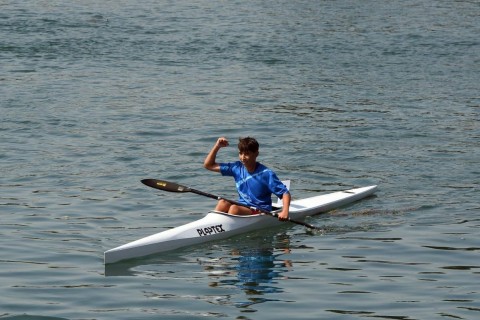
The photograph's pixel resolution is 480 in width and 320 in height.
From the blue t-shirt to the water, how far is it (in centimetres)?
61

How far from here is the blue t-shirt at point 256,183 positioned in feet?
47.3

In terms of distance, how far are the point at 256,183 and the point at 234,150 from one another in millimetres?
5968

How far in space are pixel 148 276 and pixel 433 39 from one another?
70.3ft

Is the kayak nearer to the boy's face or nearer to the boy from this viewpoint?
the boy

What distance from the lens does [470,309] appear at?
1117 centimetres

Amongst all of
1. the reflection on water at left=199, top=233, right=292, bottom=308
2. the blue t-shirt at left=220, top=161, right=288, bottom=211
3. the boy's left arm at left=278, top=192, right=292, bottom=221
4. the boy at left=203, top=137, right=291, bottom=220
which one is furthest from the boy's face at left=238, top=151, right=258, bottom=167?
the reflection on water at left=199, top=233, right=292, bottom=308

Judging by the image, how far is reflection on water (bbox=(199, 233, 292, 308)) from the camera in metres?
11.9

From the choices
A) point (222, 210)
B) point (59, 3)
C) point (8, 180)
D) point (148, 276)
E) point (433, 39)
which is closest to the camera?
point (148, 276)

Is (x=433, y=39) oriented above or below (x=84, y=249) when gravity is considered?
above

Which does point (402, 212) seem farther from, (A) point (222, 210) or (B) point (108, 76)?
(B) point (108, 76)

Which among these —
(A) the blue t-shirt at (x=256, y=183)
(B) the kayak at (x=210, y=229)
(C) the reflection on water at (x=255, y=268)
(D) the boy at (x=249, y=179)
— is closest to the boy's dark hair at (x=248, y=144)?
(D) the boy at (x=249, y=179)

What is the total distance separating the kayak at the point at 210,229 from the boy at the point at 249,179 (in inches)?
8.0

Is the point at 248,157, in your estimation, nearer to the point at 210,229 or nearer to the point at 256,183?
the point at 256,183

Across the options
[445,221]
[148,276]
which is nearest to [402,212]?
[445,221]
